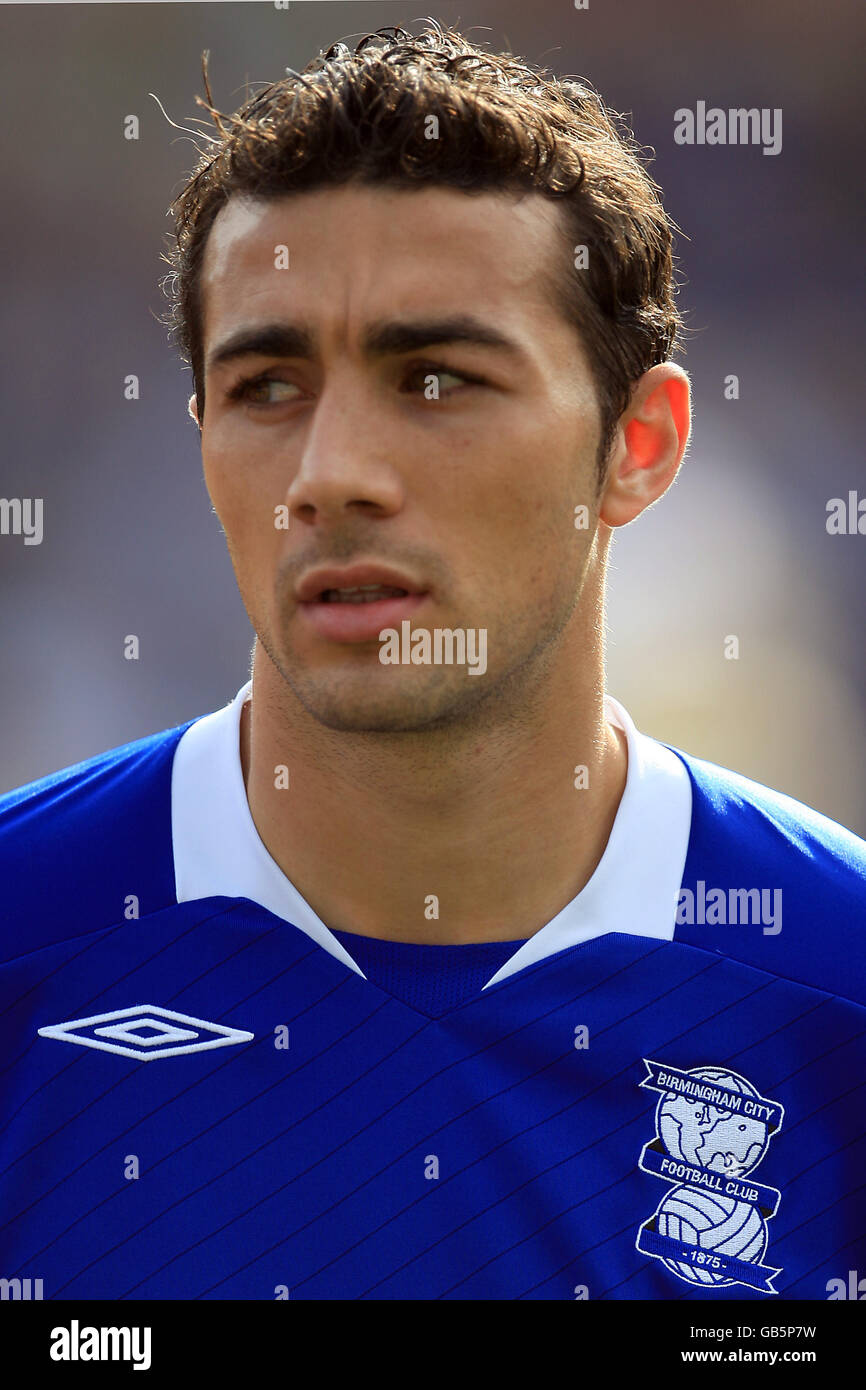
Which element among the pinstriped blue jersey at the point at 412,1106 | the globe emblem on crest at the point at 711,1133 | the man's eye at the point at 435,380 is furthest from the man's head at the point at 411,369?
the globe emblem on crest at the point at 711,1133

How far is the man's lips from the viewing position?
1625mm

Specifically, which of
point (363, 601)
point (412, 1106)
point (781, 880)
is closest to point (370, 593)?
point (363, 601)

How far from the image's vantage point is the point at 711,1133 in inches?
69.9

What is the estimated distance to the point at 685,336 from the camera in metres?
5.82

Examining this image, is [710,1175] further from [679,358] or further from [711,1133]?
[679,358]

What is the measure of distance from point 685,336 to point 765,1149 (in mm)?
4598

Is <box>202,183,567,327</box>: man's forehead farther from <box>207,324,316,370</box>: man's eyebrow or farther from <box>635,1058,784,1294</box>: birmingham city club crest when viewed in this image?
<box>635,1058,784,1294</box>: birmingham city club crest

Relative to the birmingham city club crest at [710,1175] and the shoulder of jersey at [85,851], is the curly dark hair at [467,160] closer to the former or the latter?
the shoulder of jersey at [85,851]

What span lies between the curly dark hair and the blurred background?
3502 millimetres

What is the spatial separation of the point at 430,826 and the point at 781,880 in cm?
52

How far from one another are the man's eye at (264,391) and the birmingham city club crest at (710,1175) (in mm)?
983

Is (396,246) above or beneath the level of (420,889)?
above

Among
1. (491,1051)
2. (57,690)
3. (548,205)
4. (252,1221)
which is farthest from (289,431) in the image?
(57,690)

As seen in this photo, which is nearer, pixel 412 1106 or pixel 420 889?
pixel 412 1106
